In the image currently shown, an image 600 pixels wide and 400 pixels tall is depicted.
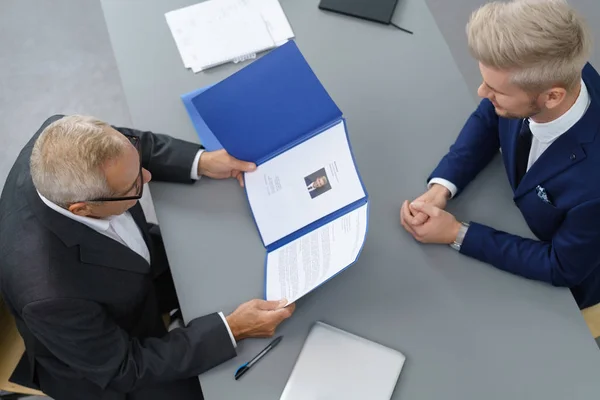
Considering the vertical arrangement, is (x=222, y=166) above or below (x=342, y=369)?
above

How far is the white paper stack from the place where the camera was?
1728 mm

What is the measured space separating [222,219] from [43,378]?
2.18 ft

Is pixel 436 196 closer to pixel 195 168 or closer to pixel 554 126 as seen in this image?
pixel 554 126

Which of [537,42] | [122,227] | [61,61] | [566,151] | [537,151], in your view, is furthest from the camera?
[61,61]

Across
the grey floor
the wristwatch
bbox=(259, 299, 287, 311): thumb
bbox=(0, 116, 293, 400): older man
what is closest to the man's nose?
bbox=(0, 116, 293, 400): older man

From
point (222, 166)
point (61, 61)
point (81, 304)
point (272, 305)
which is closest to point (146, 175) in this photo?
point (222, 166)

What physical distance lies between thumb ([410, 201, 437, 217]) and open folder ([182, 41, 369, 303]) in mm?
123

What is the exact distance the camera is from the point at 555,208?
4.29 ft

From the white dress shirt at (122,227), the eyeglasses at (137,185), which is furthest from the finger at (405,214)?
the eyeglasses at (137,185)

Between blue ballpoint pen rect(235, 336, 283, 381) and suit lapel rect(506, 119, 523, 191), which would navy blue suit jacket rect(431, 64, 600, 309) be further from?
blue ballpoint pen rect(235, 336, 283, 381)

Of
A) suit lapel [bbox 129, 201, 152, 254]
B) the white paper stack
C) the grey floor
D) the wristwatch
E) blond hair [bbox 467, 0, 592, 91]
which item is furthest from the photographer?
the grey floor

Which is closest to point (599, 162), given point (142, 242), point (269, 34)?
point (269, 34)

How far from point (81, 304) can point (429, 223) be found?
2.72 ft

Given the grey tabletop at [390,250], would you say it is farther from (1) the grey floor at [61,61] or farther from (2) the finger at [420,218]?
(1) the grey floor at [61,61]
